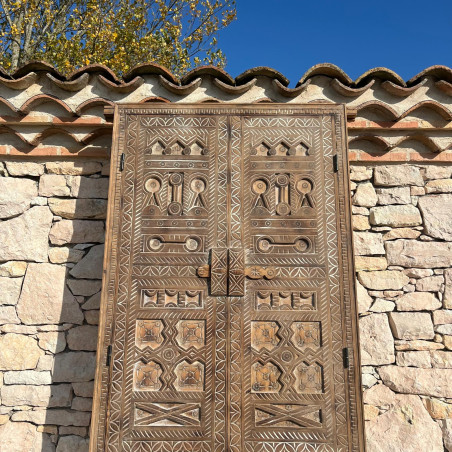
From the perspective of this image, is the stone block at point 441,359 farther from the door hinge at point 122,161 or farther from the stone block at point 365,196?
the door hinge at point 122,161

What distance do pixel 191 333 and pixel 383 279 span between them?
138cm

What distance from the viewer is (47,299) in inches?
116

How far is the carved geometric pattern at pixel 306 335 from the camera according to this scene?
8.47 ft

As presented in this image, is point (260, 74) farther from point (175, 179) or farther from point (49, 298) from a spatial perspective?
point (49, 298)

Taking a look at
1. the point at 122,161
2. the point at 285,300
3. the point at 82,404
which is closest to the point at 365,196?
the point at 285,300

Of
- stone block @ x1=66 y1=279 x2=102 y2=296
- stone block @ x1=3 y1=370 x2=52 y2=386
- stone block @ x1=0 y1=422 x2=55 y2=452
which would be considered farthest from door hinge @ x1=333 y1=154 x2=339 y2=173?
stone block @ x1=0 y1=422 x2=55 y2=452

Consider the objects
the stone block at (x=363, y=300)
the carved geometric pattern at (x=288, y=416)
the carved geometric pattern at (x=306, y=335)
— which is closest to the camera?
the carved geometric pattern at (x=288, y=416)

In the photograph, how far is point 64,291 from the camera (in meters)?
2.97

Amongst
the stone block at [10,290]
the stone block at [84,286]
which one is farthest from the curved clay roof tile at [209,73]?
the stone block at [10,290]

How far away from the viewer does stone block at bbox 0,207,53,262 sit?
302 cm

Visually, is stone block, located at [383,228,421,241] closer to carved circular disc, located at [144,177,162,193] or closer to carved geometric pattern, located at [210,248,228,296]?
carved geometric pattern, located at [210,248,228,296]

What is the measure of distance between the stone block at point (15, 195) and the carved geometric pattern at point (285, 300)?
1807 mm

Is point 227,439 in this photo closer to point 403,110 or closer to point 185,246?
point 185,246

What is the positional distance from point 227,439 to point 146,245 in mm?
1241
